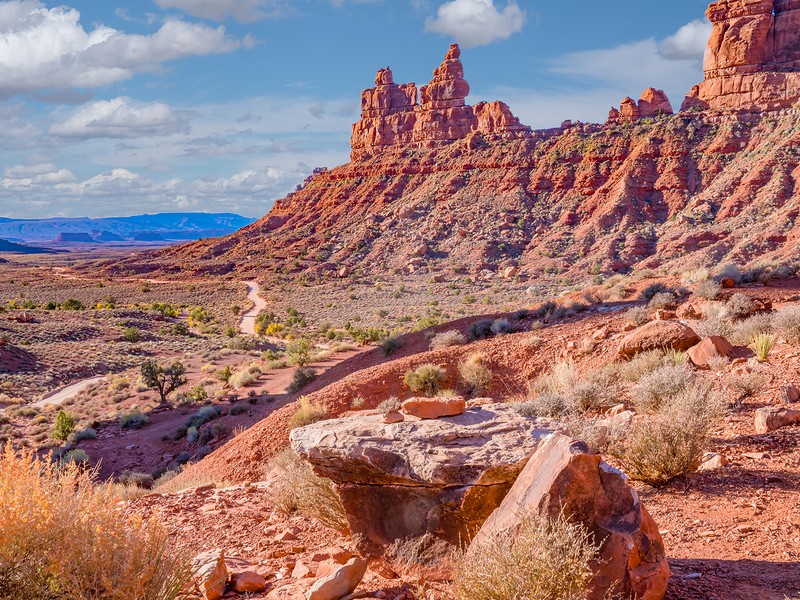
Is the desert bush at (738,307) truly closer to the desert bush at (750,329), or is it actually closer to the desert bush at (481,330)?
the desert bush at (750,329)

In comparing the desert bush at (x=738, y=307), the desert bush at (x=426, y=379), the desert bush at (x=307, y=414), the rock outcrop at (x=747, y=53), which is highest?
the rock outcrop at (x=747, y=53)

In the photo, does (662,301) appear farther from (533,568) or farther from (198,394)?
A: (198,394)

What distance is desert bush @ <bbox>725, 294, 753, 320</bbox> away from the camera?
14.2 metres

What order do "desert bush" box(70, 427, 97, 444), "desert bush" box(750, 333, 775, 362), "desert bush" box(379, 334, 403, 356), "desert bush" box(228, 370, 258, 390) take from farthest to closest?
"desert bush" box(228, 370, 258, 390) → "desert bush" box(70, 427, 97, 444) → "desert bush" box(379, 334, 403, 356) → "desert bush" box(750, 333, 775, 362)

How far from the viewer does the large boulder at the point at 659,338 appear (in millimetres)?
12383

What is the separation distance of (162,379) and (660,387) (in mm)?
21126

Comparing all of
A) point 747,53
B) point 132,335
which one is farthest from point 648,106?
point 132,335

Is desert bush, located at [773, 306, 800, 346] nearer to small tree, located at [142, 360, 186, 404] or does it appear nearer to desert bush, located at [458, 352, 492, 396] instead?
desert bush, located at [458, 352, 492, 396]

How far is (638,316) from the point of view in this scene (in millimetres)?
15258

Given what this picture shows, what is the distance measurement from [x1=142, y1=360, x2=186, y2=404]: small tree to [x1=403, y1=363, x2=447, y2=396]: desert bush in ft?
41.7

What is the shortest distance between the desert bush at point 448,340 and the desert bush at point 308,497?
35.1 feet

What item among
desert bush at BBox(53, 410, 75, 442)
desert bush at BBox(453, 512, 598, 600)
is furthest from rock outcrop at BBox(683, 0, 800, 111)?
desert bush at BBox(453, 512, 598, 600)

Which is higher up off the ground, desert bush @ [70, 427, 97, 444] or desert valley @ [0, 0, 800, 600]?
desert valley @ [0, 0, 800, 600]

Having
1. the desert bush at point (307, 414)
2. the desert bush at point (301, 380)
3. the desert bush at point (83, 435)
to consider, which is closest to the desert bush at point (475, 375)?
the desert bush at point (307, 414)
